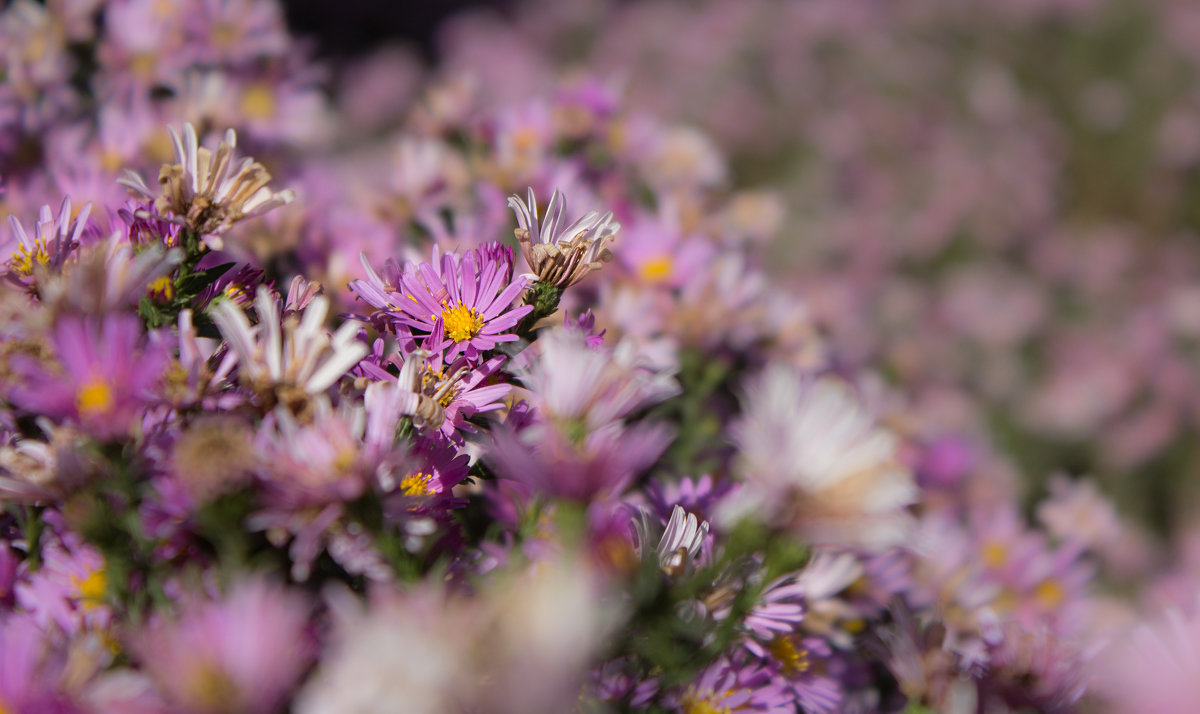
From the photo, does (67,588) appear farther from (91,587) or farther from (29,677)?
(29,677)

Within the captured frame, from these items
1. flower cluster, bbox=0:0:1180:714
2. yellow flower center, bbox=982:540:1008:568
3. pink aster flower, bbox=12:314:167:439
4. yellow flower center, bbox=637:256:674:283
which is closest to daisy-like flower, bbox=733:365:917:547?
flower cluster, bbox=0:0:1180:714

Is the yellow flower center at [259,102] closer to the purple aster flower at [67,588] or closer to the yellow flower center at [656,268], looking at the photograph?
the yellow flower center at [656,268]

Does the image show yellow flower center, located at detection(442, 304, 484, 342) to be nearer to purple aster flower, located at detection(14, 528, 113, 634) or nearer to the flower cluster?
the flower cluster

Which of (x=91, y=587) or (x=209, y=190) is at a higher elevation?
(x=209, y=190)

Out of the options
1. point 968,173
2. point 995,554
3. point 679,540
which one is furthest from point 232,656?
point 968,173

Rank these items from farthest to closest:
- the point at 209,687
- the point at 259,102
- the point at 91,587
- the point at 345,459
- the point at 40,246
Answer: the point at 259,102 → the point at 40,246 → the point at 91,587 → the point at 345,459 → the point at 209,687

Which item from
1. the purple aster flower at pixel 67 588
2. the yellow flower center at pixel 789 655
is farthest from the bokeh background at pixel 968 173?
the purple aster flower at pixel 67 588
